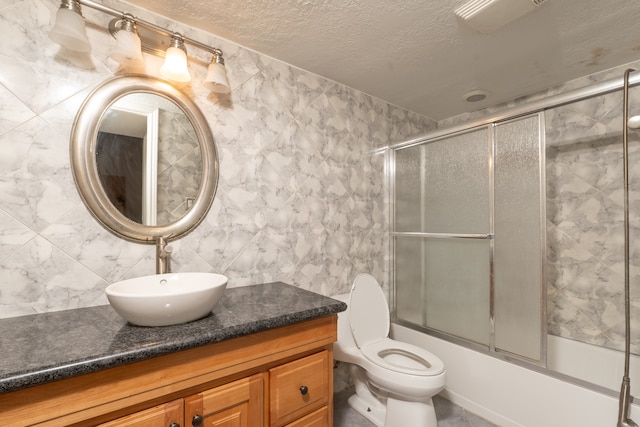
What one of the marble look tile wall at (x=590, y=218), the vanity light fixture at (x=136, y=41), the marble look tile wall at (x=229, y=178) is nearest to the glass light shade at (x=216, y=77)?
the vanity light fixture at (x=136, y=41)

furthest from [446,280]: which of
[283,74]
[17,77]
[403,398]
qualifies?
[17,77]

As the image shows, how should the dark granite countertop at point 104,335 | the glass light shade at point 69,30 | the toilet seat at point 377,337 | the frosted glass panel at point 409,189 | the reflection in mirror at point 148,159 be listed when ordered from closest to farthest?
the dark granite countertop at point 104,335 < the glass light shade at point 69,30 < the reflection in mirror at point 148,159 < the toilet seat at point 377,337 < the frosted glass panel at point 409,189

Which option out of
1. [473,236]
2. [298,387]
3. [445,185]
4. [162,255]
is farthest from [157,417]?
[445,185]

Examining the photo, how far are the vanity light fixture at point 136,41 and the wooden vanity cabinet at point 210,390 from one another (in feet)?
3.71

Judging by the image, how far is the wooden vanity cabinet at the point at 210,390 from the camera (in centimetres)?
73

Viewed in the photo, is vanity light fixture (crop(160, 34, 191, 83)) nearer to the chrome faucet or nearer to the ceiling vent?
the chrome faucet

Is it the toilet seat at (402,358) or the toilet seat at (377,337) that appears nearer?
the toilet seat at (402,358)

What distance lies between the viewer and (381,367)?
1532mm

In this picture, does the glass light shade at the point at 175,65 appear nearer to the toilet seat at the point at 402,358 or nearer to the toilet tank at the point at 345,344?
the toilet tank at the point at 345,344

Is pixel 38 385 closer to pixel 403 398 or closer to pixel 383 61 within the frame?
pixel 403 398

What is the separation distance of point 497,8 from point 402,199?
1.31 m

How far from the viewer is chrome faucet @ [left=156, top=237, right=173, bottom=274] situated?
1279mm

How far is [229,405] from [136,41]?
4.65ft

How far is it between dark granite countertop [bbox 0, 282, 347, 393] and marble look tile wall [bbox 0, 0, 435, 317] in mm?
192
